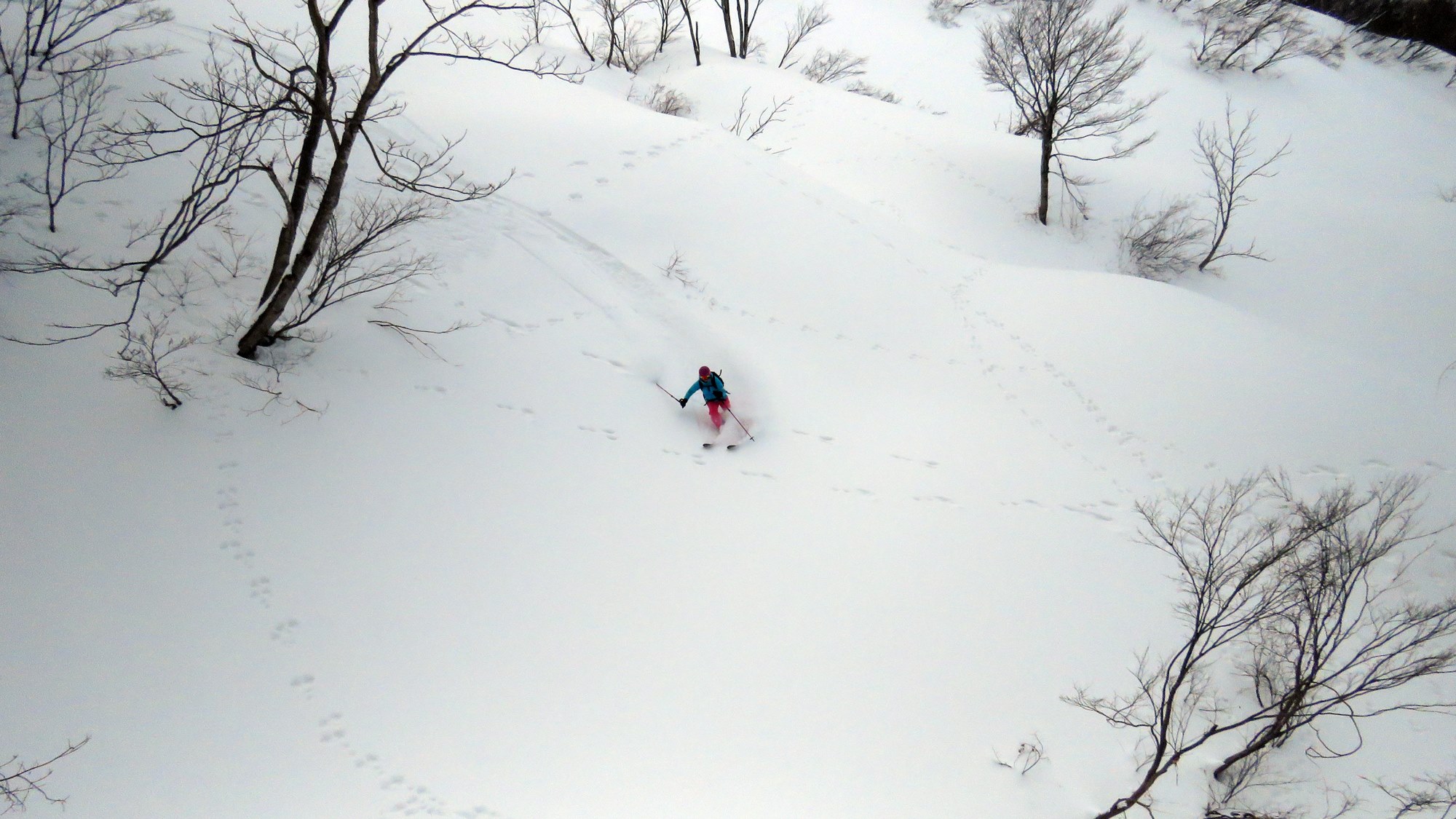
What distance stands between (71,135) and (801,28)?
85.4 feet

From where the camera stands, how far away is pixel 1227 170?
21766 millimetres

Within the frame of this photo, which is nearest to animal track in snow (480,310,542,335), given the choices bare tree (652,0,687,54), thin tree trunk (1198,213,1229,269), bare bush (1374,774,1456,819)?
bare bush (1374,774,1456,819)

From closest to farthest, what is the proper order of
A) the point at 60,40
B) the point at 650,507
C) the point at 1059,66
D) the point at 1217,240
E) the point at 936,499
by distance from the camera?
the point at 650,507, the point at 60,40, the point at 936,499, the point at 1217,240, the point at 1059,66

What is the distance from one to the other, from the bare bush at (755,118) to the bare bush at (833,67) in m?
5.73

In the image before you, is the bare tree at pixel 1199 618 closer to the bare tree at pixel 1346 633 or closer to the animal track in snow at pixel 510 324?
the bare tree at pixel 1346 633

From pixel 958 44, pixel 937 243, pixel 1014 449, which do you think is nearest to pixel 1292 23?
pixel 958 44

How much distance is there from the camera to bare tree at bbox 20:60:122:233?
892cm

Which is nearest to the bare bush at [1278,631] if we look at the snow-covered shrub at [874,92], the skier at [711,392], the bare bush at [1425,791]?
the bare bush at [1425,791]

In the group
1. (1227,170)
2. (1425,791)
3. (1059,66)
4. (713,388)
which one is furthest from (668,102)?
(1425,791)

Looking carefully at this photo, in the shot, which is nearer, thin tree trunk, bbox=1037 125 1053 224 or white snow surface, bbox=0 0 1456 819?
white snow surface, bbox=0 0 1456 819

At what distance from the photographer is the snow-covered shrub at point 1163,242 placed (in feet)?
58.0

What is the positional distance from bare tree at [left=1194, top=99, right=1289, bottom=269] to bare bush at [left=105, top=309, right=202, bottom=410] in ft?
74.2

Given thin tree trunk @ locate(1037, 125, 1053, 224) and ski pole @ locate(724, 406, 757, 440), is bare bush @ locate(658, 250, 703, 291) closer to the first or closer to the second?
ski pole @ locate(724, 406, 757, 440)

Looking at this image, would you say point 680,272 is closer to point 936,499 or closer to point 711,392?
point 711,392
